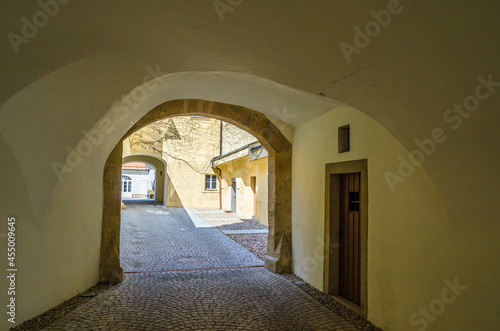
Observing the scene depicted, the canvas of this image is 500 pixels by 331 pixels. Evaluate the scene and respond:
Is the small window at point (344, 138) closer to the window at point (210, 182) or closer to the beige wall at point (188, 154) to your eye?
the beige wall at point (188, 154)

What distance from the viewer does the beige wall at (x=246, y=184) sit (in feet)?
47.8

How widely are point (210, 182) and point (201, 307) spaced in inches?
693

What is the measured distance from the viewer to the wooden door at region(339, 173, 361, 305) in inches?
206

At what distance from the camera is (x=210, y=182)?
22406 millimetres

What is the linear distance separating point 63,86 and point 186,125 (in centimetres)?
1802

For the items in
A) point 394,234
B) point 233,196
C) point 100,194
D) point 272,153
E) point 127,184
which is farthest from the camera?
point 127,184

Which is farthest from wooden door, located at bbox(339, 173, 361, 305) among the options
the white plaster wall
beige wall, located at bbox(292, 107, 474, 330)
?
the white plaster wall

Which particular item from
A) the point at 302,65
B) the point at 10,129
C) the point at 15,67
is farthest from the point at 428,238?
the point at 10,129

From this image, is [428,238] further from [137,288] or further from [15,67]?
[137,288]

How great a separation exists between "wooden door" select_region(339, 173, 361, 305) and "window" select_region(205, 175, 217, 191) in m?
17.1

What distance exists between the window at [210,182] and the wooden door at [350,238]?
17131 millimetres

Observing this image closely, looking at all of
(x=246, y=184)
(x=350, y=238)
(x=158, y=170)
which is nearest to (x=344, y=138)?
(x=350, y=238)

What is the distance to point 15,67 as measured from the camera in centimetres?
273

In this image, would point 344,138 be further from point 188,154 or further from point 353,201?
point 188,154
